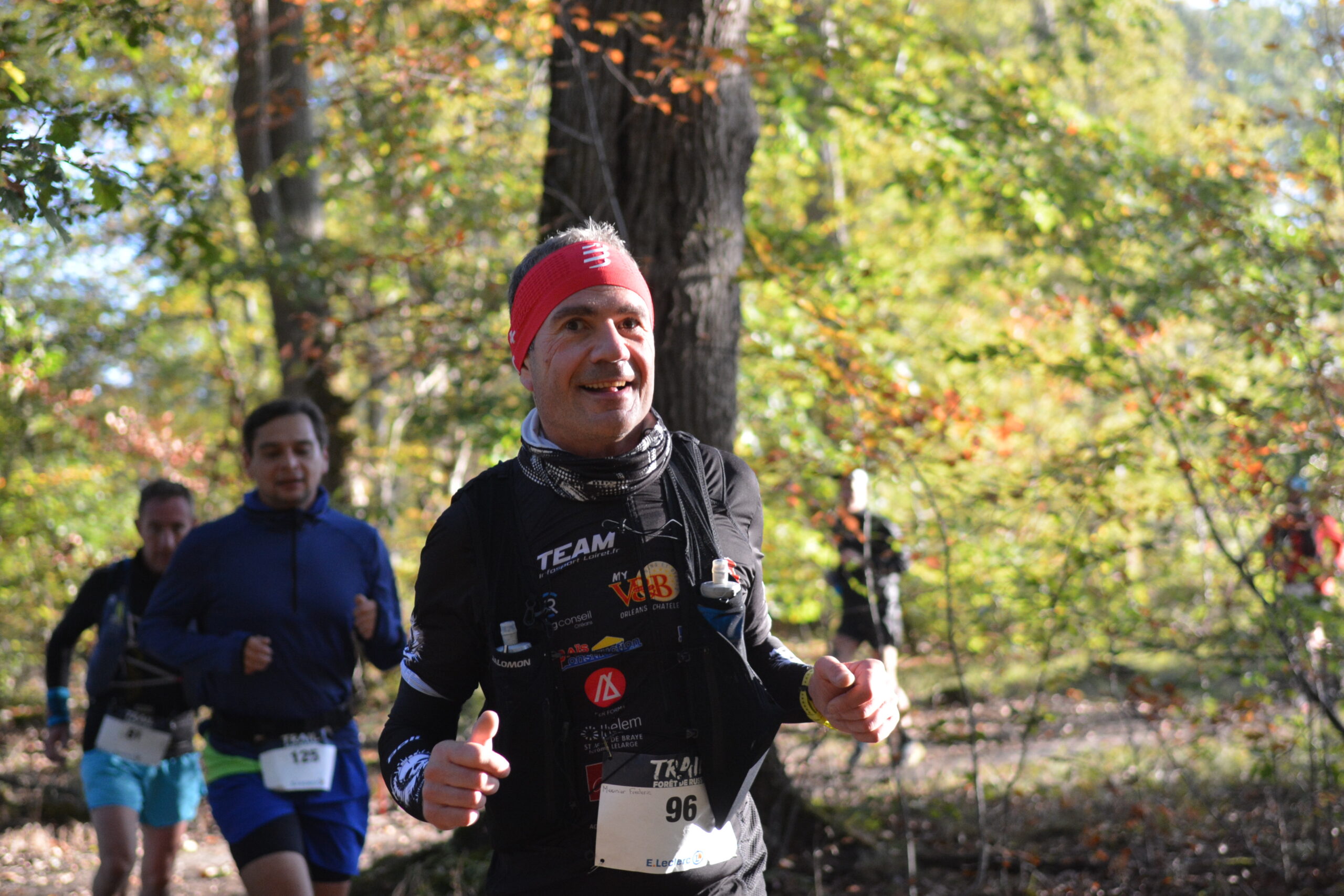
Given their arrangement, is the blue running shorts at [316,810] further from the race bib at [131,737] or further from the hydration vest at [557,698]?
the hydration vest at [557,698]

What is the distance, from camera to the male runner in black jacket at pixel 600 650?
2.01m

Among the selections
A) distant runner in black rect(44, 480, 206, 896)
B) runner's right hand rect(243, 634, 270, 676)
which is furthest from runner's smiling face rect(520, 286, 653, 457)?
distant runner in black rect(44, 480, 206, 896)

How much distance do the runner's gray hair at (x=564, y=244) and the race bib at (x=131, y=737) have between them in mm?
3614

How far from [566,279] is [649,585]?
2.06ft

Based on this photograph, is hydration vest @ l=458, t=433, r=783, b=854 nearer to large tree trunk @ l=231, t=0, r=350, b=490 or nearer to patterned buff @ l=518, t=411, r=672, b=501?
patterned buff @ l=518, t=411, r=672, b=501

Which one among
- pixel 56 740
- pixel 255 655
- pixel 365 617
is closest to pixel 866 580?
pixel 365 617

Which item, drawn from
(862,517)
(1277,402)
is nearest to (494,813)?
(862,517)

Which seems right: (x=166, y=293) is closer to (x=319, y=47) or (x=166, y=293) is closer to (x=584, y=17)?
(x=319, y=47)

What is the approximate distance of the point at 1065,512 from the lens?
598 centimetres

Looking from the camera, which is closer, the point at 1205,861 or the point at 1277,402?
the point at 1205,861

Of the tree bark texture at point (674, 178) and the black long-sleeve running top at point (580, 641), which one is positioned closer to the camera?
the black long-sleeve running top at point (580, 641)

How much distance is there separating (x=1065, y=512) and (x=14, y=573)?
33.2 ft

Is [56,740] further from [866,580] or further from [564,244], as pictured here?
[564,244]

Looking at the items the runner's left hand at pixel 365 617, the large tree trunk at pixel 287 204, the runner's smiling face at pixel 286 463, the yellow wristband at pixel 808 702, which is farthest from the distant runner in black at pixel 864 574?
the large tree trunk at pixel 287 204
